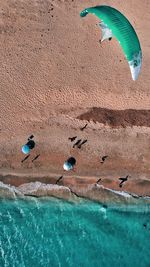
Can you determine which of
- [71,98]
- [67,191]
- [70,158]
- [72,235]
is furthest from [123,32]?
[72,235]

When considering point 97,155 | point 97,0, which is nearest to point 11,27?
point 97,0

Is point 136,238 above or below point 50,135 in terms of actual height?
below

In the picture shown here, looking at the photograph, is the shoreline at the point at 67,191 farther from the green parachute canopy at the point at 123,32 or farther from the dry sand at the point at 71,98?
the green parachute canopy at the point at 123,32

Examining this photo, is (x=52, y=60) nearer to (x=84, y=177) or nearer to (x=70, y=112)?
(x=70, y=112)

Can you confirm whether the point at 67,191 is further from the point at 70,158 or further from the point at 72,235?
the point at 72,235

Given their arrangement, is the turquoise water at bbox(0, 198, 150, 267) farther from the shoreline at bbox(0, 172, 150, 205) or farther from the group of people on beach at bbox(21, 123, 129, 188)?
the group of people on beach at bbox(21, 123, 129, 188)

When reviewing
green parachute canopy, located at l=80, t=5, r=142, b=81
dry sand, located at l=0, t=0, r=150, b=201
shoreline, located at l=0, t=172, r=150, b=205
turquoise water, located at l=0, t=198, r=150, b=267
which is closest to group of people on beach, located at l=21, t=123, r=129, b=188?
dry sand, located at l=0, t=0, r=150, b=201

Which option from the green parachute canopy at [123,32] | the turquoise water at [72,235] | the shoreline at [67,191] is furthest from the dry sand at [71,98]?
the green parachute canopy at [123,32]

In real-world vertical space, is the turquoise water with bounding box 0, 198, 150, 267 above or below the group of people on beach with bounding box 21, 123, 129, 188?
below
